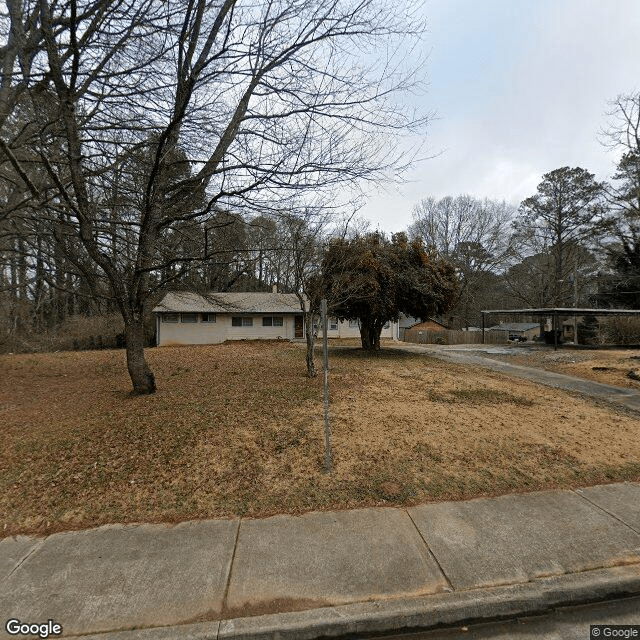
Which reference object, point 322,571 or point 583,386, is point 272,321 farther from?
point 322,571

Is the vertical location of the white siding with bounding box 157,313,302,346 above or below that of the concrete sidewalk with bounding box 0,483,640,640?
above

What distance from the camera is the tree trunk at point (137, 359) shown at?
6.74 meters

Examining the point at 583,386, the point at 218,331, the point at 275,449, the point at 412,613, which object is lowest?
the point at 412,613

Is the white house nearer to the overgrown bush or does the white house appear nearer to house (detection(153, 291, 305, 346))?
house (detection(153, 291, 305, 346))

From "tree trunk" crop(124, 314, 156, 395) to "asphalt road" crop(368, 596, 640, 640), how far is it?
19.8ft

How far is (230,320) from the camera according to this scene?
76.3ft

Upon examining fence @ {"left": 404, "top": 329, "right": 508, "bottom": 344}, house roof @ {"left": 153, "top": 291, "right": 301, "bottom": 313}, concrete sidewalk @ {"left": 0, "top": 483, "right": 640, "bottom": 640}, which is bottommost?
concrete sidewalk @ {"left": 0, "top": 483, "right": 640, "bottom": 640}

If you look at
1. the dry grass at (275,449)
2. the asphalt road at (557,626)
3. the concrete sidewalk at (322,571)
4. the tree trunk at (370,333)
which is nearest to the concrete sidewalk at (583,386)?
the dry grass at (275,449)

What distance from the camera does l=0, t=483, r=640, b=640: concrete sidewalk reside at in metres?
2.28

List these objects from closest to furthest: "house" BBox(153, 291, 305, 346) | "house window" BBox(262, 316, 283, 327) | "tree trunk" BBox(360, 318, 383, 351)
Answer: "tree trunk" BBox(360, 318, 383, 351) < "house" BBox(153, 291, 305, 346) < "house window" BBox(262, 316, 283, 327)

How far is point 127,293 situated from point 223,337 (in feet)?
54.9
